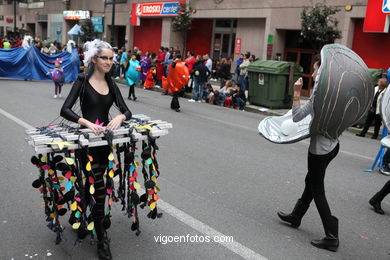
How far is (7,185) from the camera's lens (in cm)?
541

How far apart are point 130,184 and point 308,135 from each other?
167cm

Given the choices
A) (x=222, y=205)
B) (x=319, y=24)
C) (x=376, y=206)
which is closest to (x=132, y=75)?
(x=319, y=24)

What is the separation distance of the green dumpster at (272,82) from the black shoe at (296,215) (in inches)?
439

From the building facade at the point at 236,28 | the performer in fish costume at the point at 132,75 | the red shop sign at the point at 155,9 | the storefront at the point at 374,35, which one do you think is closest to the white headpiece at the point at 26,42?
the building facade at the point at 236,28

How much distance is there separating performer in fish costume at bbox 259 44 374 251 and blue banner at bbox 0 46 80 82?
56.6 ft

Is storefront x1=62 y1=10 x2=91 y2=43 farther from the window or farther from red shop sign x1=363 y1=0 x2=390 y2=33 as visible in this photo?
red shop sign x1=363 y1=0 x2=390 y2=33

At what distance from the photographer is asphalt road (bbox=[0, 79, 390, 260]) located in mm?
3943

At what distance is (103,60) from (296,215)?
8.21 feet

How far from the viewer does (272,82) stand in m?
15.5

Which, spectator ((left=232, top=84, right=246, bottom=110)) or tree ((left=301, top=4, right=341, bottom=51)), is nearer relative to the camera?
tree ((left=301, top=4, right=341, bottom=51))

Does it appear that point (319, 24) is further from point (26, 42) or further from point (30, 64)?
point (26, 42)

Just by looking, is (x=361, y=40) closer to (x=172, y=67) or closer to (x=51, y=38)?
(x=172, y=67)

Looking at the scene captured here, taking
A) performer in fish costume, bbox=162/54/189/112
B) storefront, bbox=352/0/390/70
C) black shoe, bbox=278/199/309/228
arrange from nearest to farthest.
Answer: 1. black shoe, bbox=278/199/309/228
2. performer in fish costume, bbox=162/54/189/112
3. storefront, bbox=352/0/390/70

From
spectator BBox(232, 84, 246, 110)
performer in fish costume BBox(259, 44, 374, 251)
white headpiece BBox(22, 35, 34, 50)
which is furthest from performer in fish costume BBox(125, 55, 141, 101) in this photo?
performer in fish costume BBox(259, 44, 374, 251)
